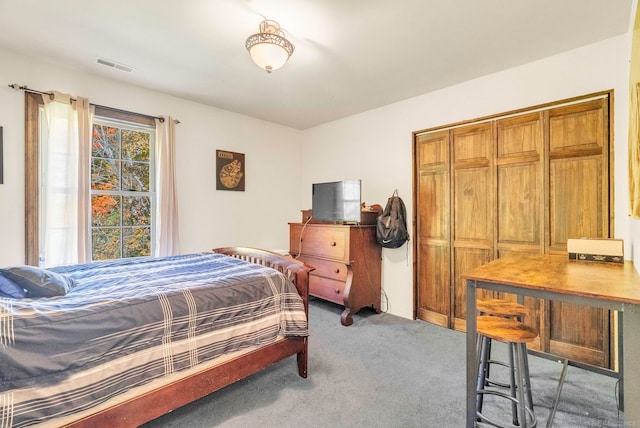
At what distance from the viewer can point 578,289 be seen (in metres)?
1.18

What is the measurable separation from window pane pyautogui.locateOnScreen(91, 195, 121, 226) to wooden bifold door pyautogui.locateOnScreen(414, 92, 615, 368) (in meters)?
3.26

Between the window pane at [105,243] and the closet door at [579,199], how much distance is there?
163 inches

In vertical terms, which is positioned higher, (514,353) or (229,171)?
(229,171)

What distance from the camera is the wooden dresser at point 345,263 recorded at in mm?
3238

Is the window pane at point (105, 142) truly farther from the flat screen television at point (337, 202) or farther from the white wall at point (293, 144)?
the flat screen television at point (337, 202)

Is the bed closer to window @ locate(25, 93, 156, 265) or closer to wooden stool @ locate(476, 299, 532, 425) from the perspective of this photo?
window @ locate(25, 93, 156, 265)

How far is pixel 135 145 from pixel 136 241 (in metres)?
1.05

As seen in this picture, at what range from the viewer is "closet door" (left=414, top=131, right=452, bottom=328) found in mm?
3129

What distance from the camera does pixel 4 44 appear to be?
233 cm

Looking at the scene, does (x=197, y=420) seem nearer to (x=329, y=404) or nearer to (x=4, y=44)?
(x=329, y=404)

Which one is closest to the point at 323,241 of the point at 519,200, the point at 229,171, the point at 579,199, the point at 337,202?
the point at 337,202

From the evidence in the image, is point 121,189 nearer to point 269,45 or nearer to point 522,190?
point 269,45

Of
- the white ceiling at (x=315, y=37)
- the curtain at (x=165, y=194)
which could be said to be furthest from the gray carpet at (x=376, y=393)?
the white ceiling at (x=315, y=37)

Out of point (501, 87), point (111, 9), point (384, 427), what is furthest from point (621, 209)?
point (111, 9)
